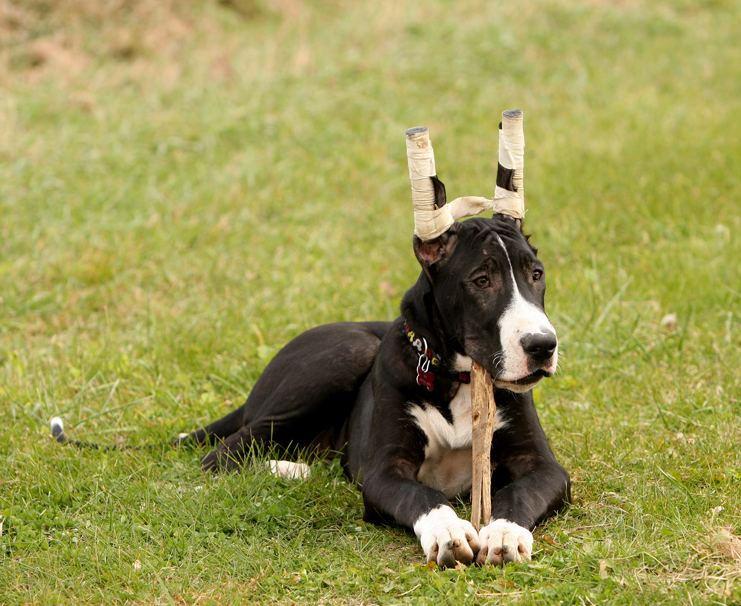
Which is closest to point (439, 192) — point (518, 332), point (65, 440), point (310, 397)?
point (518, 332)

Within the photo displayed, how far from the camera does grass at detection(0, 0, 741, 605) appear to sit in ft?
11.9

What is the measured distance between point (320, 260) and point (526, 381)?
4.51 metres

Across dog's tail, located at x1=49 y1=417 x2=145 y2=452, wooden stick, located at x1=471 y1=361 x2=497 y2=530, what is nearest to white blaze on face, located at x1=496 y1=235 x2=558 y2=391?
wooden stick, located at x1=471 y1=361 x2=497 y2=530

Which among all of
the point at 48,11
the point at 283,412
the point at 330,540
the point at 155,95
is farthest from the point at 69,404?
the point at 48,11

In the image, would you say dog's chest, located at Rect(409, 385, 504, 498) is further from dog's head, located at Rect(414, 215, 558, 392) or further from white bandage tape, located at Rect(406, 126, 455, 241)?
white bandage tape, located at Rect(406, 126, 455, 241)

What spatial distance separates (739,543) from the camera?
10.7 ft

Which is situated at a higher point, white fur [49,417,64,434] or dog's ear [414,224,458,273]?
dog's ear [414,224,458,273]

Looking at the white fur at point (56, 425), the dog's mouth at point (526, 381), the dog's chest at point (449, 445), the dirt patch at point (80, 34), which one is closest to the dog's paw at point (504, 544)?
the dog's mouth at point (526, 381)

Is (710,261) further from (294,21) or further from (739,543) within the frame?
(294,21)

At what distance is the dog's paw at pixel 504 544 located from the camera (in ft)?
11.0

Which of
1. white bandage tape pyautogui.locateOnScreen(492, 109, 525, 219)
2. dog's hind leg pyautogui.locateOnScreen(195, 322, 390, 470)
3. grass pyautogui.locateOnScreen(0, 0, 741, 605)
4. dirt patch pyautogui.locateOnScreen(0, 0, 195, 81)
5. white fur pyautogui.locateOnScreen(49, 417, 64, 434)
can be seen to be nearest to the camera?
grass pyautogui.locateOnScreen(0, 0, 741, 605)

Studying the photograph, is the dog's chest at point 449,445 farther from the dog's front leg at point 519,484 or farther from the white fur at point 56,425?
the white fur at point 56,425

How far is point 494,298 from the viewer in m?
3.66

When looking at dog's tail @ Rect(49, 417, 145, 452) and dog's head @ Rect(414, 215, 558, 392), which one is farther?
dog's tail @ Rect(49, 417, 145, 452)
